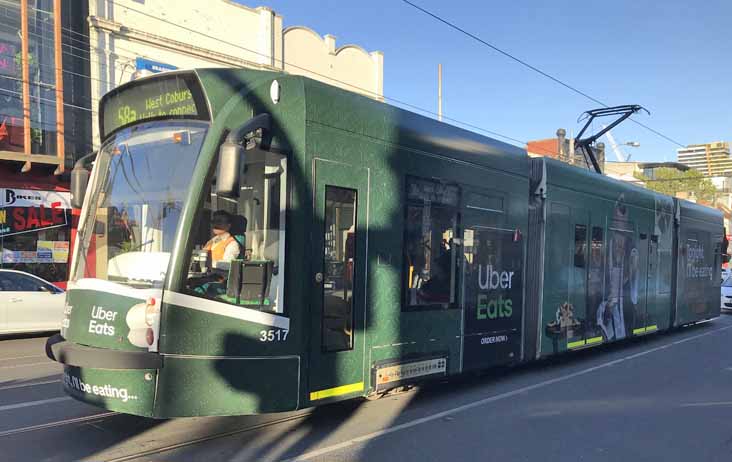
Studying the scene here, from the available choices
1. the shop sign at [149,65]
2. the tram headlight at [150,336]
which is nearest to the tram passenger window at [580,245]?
the tram headlight at [150,336]

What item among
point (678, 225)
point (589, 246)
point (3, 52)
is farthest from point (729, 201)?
point (3, 52)

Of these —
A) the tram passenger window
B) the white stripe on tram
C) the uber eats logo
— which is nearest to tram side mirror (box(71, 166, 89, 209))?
the white stripe on tram

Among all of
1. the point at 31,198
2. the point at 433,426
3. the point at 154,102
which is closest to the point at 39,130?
the point at 31,198

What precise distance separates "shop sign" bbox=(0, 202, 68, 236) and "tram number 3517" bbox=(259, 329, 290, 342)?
1454cm

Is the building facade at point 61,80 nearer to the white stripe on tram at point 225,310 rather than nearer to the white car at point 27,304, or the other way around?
the white car at point 27,304

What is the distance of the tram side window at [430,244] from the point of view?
653 cm

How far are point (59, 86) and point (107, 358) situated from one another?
48.0 ft

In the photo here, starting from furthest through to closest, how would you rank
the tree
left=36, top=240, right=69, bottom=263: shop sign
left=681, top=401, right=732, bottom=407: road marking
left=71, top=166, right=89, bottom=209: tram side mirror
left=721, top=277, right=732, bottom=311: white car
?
1. the tree
2. left=721, top=277, right=732, bottom=311: white car
3. left=36, top=240, right=69, bottom=263: shop sign
4. left=681, top=401, right=732, bottom=407: road marking
5. left=71, top=166, right=89, bottom=209: tram side mirror

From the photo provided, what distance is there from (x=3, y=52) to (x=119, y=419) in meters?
14.3

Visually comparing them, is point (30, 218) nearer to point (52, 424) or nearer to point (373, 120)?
point (52, 424)

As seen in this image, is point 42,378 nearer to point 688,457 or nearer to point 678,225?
point 688,457

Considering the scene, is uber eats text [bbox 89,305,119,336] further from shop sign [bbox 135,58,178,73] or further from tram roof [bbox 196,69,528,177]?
shop sign [bbox 135,58,178,73]

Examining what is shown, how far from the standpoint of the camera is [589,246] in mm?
A: 10117

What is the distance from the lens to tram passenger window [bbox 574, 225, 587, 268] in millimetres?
9758
